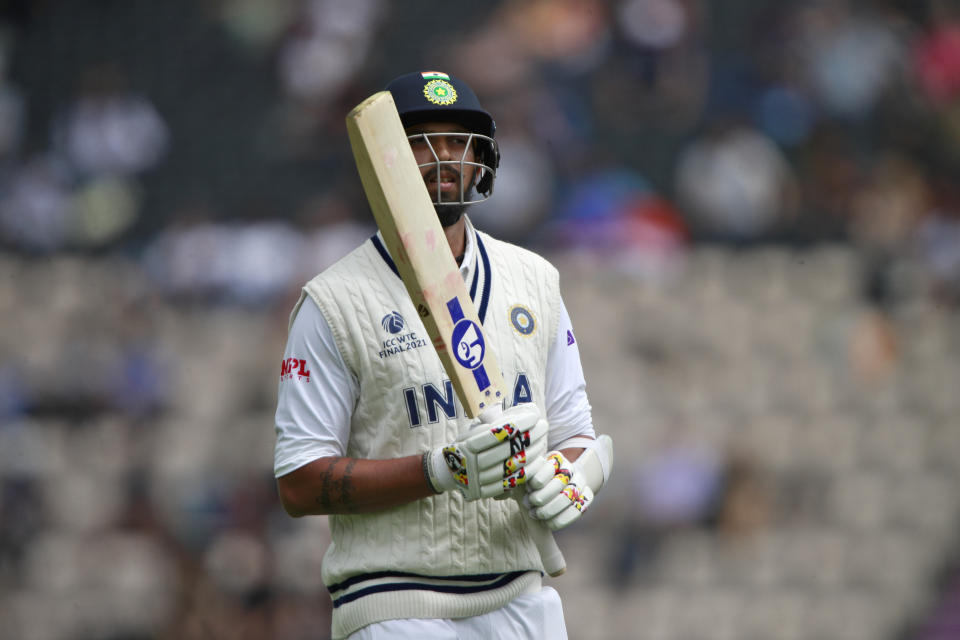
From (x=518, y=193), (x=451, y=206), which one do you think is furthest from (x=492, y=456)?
(x=518, y=193)

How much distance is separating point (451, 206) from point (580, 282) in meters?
4.05

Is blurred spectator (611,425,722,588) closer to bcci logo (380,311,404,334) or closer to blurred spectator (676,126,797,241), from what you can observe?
blurred spectator (676,126,797,241)

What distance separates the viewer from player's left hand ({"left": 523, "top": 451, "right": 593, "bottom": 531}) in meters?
1.91

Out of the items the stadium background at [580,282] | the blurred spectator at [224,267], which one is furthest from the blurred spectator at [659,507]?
the blurred spectator at [224,267]

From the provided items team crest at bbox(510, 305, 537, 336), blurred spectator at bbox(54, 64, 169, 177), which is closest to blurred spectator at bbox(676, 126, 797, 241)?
blurred spectator at bbox(54, 64, 169, 177)

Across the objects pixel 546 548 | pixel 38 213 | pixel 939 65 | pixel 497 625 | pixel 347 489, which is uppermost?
pixel 939 65

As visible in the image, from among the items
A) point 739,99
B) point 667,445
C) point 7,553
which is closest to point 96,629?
point 7,553

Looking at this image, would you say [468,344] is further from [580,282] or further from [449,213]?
[580,282]

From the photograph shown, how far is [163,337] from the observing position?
5805mm

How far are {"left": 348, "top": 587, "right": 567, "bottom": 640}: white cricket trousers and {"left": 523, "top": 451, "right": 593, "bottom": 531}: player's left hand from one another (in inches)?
8.0

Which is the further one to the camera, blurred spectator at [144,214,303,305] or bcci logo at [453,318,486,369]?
blurred spectator at [144,214,303,305]

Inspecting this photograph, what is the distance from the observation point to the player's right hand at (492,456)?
1825 millimetres

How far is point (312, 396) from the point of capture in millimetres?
2010

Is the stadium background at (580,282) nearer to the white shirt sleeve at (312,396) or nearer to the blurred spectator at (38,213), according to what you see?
the blurred spectator at (38,213)
